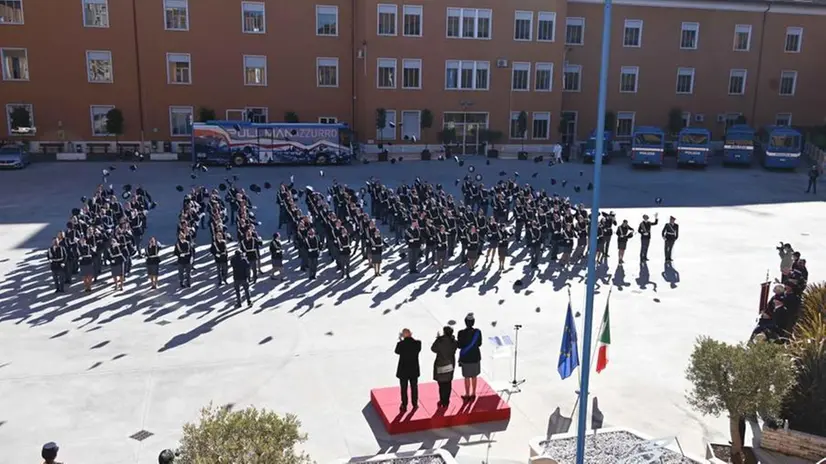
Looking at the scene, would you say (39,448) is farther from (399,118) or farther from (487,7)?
(487,7)

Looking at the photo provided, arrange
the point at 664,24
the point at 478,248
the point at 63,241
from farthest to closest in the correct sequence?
the point at 664,24, the point at 478,248, the point at 63,241

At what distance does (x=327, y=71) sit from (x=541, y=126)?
48.2 ft

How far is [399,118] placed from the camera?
4419 centimetres

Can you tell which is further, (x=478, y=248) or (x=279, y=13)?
(x=279, y=13)

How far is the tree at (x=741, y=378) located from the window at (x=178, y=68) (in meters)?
39.3

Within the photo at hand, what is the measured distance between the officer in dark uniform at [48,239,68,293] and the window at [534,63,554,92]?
3550 cm

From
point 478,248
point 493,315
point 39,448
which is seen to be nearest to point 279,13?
point 478,248

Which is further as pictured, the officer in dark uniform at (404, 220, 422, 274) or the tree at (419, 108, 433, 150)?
the tree at (419, 108, 433, 150)

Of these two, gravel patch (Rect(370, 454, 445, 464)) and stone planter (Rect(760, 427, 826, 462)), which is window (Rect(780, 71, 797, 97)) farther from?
gravel patch (Rect(370, 454, 445, 464))

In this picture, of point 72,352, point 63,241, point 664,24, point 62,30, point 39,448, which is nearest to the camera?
point 39,448

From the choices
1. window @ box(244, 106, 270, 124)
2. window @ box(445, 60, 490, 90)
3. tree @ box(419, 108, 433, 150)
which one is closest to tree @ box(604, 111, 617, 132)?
window @ box(445, 60, 490, 90)

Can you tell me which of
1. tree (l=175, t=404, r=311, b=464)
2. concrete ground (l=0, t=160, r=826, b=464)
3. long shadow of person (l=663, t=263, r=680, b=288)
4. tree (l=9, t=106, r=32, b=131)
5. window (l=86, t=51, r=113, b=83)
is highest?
window (l=86, t=51, r=113, b=83)

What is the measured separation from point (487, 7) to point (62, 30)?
25501 mm

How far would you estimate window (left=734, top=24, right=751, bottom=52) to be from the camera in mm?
48781
